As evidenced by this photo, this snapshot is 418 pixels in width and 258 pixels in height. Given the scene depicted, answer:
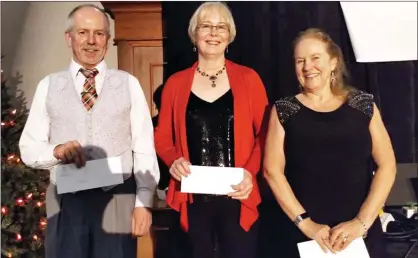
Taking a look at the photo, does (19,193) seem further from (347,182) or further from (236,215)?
(347,182)

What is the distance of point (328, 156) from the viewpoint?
1.61m

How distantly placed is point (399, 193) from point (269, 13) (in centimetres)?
121

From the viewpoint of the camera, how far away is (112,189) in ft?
5.79

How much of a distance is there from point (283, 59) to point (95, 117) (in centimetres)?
102

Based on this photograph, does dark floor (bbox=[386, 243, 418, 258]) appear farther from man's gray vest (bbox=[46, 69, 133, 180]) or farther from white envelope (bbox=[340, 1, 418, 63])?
man's gray vest (bbox=[46, 69, 133, 180])

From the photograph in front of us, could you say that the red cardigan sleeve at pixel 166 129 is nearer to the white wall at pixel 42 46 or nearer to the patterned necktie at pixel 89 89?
the patterned necktie at pixel 89 89

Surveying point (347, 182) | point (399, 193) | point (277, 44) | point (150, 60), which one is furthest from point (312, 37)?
point (399, 193)

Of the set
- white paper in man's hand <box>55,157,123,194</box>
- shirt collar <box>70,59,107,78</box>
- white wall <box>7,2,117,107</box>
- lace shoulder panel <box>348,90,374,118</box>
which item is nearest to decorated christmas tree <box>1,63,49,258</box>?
white wall <box>7,2,117,107</box>

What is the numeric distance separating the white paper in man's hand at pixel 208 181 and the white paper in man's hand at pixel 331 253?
1.02 ft

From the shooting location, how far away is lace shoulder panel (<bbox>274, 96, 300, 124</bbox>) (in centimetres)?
165

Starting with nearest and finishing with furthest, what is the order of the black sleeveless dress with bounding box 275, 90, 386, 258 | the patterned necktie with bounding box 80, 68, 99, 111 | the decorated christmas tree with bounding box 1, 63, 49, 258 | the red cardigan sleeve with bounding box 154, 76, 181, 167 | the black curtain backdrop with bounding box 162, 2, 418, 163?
the black sleeveless dress with bounding box 275, 90, 386, 258 < the patterned necktie with bounding box 80, 68, 99, 111 < the red cardigan sleeve with bounding box 154, 76, 181, 167 < the decorated christmas tree with bounding box 1, 63, 49, 258 < the black curtain backdrop with bounding box 162, 2, 418, 163

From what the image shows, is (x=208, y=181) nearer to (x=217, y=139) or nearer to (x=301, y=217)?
(x=217, y=139)

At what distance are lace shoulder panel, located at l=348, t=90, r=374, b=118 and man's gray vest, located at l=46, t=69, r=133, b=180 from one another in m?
0.78

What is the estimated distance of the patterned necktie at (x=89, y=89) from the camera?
171 centimetres
